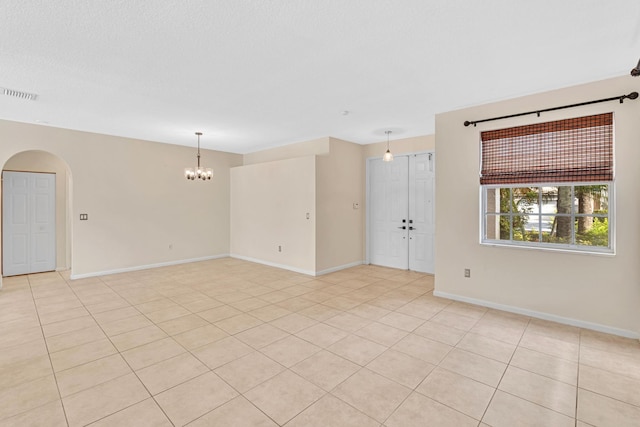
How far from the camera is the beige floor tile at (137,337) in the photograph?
299cm

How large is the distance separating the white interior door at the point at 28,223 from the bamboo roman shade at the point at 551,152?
8.07m

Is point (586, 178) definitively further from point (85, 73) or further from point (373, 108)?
point (85, 73)

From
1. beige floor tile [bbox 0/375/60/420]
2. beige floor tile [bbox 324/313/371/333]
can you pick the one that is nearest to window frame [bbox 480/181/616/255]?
beige floor tile [bbox 324/313/371/333]

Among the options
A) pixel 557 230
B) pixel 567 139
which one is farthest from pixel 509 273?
pixel 567 139

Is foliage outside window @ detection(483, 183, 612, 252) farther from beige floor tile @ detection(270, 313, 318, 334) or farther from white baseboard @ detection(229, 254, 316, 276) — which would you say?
white baseboard @ detection(229, 254, 316, 276)

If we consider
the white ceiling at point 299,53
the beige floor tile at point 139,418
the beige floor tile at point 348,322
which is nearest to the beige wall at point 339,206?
the white ceiling at point 299,53

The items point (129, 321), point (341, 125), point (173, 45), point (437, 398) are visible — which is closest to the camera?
point (437, 398)

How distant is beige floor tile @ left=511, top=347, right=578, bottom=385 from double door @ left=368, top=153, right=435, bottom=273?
3122mm

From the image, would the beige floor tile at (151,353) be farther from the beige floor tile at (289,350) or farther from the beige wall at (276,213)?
the beige wall at (276,213)

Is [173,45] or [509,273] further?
[509,273]

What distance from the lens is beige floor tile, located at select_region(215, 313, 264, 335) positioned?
3.37 m

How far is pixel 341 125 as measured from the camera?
5.17 m

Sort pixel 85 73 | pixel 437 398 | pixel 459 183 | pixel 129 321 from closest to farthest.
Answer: pixel 437 398 → pixel 85 73 → pixel 129 321 → pixel 459 183

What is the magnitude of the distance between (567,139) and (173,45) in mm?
4257
